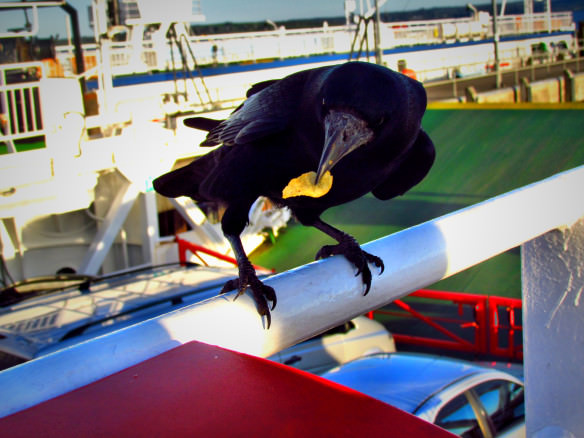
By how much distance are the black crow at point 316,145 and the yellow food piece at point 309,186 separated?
0.02 metres

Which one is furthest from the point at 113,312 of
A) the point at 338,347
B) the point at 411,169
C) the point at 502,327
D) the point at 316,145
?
the point at 502,327

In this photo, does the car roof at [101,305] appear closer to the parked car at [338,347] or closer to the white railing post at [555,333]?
the parked car at [338,347]

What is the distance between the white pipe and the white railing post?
0.36ft

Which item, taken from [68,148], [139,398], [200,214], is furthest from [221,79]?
[139,398]

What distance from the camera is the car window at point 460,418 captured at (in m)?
3.88

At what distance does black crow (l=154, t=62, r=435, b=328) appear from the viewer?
7.16 ft

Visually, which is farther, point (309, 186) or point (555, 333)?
point (309, 186)

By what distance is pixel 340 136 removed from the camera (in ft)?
6.92

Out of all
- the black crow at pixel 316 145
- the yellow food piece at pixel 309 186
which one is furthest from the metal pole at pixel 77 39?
the yellow food piece at pixel 309 186

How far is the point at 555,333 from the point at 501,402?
9.00 feet

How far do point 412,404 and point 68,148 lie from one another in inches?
201

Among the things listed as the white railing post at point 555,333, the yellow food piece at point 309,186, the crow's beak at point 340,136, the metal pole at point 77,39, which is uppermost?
the metal pole at point 77,39

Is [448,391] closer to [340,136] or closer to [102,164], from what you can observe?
[340,136]

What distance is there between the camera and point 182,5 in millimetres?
9078
